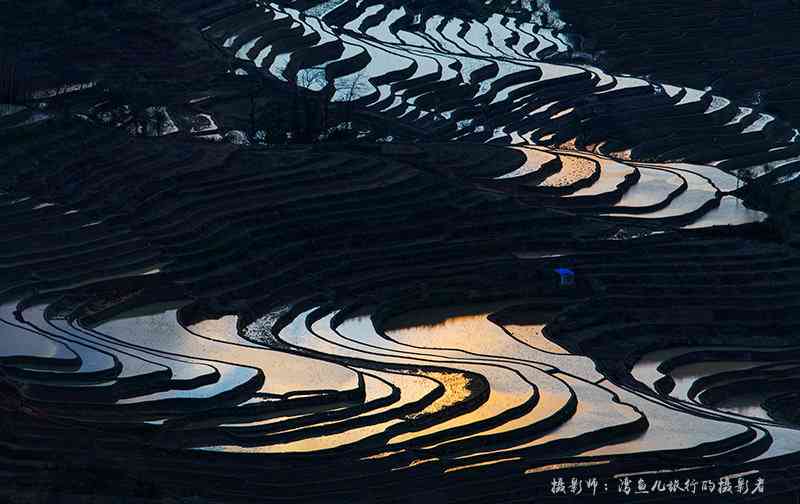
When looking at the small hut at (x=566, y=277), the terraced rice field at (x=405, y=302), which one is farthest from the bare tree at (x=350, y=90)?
the small hut at (x=566, y=277)

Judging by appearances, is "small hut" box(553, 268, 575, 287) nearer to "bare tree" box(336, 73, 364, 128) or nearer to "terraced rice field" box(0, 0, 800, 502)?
"terraced rice field" box(0, 0, 800, 502)

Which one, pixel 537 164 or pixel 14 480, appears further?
pixel 537 164

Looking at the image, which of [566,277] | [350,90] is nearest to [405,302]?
[566,277]

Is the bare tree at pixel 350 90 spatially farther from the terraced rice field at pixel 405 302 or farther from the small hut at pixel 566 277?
the small hut at pixel 566 277

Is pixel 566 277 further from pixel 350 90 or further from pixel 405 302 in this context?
pixel 350 90

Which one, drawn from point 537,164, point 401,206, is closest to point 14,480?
point 401,206

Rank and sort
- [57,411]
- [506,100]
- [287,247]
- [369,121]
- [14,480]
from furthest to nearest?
[506,100] → [369,121] → [287,247] → [57,411] → [14,480]

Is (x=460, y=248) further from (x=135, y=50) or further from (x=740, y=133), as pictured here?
(x=135, y=50)

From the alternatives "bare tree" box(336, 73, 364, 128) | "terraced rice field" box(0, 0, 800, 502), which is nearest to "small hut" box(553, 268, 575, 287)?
"terraced rice field" box(0, 0, 800, 502)

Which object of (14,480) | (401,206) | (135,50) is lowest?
(14,480)
